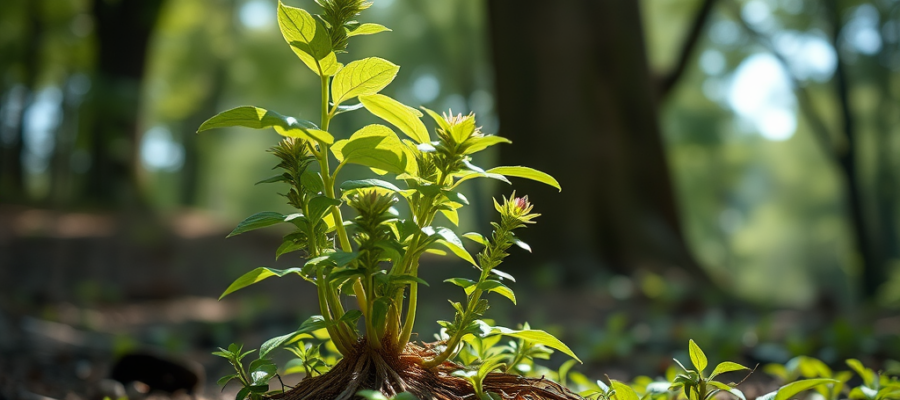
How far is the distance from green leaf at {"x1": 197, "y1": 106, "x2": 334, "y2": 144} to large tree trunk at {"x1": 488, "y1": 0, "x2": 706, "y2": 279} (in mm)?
4970

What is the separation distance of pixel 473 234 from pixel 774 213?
148ft

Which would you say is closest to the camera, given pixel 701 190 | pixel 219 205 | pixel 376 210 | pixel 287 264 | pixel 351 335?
pixel 376 210

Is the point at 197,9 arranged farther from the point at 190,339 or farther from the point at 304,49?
the point at 304,49

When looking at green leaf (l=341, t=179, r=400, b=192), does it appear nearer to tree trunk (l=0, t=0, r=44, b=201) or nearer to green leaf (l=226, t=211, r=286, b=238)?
green leaf (l=226, t=211, r=286, b=238)

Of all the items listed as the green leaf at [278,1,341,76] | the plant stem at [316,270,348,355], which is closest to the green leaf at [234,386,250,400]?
the plant stem at [316,270,348,355]

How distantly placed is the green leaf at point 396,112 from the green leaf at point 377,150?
3cm

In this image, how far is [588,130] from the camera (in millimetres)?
6480

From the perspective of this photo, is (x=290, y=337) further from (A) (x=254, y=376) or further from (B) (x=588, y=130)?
(B) (x=588, y=130)

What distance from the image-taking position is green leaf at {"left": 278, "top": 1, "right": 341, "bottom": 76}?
123 centimetres

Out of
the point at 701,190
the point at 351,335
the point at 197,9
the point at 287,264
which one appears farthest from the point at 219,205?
the point at 351,335

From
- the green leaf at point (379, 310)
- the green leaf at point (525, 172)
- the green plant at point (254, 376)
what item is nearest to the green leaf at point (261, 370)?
the green plant at point (254, 376)

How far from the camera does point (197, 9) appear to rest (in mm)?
18656

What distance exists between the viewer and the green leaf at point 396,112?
1294mm

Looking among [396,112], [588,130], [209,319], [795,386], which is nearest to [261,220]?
[396,112]
